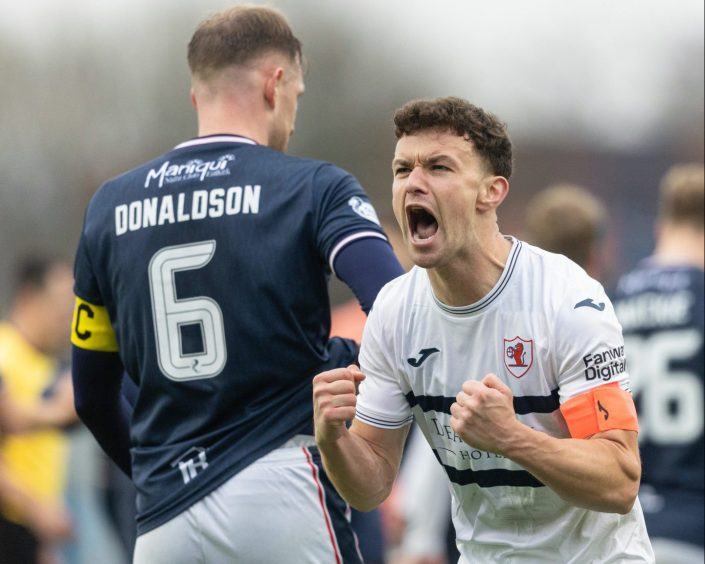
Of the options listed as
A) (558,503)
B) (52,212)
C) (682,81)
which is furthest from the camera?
(682,81)

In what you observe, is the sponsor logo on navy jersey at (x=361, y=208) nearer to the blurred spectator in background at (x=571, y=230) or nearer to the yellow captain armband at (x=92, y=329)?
the yellow captain armband at (x=92, y=329)

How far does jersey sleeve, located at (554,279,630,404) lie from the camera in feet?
12.3

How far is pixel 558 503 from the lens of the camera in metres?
3.97

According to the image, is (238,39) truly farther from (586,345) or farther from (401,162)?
(586,345)

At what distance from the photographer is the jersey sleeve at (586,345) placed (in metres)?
3.74

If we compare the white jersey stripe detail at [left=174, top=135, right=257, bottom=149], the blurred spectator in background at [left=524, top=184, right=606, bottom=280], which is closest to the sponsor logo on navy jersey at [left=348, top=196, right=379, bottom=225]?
the white jersey stripe detail at [left=174, top=135, right=257, bottom=149]

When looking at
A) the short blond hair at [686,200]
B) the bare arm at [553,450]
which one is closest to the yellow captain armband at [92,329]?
the bare arm at [553,450]

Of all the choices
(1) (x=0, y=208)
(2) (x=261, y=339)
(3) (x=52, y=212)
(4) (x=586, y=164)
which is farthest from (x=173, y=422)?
(4) (x=586, y=164)

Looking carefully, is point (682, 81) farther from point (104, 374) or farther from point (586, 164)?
point (104, 374)

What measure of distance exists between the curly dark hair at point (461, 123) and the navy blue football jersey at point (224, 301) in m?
0.48

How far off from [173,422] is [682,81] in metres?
32.5

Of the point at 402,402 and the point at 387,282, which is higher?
the point at 387,282

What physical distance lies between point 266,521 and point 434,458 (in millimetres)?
3359

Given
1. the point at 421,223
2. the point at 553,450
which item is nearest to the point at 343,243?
the point at 421,223
